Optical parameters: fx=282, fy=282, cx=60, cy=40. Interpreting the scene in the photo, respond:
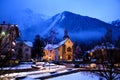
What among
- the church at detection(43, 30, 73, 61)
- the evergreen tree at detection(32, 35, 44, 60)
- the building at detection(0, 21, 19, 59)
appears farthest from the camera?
the church at detection(43, 30, 73, 61)

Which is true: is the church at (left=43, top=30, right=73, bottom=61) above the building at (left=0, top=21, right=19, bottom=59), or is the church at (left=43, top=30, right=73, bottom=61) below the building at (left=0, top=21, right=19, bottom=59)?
above

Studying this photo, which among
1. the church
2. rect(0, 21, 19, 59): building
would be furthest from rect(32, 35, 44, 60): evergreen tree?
rect(0, 21, 19, 59): building

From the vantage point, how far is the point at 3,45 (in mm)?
15961

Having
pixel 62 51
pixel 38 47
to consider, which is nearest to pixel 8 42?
pixel 38 47

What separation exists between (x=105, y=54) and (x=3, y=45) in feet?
39.1

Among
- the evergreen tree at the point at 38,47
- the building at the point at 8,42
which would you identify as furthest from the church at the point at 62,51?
the building at the point at 8,42

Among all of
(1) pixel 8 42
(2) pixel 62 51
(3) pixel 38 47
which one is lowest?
(1) pixel 8 42

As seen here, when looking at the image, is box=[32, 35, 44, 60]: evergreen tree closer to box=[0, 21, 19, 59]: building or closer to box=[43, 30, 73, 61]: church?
box=[43, 30, 73, 61]: church

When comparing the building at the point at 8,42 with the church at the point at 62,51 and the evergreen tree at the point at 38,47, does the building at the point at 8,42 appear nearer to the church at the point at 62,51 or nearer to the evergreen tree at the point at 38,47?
the evergreen tree at the point at 38,47

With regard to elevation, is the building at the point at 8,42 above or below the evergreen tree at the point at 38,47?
below

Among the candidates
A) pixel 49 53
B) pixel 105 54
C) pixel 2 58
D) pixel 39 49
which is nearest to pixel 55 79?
pixel 105 54

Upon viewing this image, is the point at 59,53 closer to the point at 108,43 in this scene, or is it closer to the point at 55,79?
the point at 55,79

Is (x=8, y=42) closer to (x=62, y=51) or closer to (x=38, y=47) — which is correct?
(x=38, y=47)

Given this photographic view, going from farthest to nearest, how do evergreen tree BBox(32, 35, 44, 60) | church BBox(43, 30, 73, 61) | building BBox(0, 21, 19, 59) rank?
church BBox(43, 30, 73, 61)
evergreen tree BBox(32, 35, 44, 60)
building BBox(0, 21, 19, 59)
